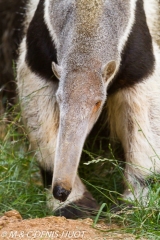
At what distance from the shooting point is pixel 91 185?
6.05 m

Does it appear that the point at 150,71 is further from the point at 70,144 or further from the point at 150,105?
the point at 70,144

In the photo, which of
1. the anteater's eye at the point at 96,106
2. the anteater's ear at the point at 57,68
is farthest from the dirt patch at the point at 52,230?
the anteater's ear at the point at 57,68

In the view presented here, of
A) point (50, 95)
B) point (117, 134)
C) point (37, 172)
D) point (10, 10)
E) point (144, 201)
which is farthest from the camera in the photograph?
point (10, 10)

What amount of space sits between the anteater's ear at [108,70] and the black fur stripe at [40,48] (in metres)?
0.65

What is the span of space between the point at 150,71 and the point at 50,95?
925 millimetres

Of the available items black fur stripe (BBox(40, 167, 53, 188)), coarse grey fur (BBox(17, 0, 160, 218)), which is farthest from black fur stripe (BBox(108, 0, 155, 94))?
black fur stripe (BBox(40, 167, 53, 188))

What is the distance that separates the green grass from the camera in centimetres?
567

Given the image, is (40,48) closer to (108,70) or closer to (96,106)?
(108,70)

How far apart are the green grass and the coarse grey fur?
20 cm

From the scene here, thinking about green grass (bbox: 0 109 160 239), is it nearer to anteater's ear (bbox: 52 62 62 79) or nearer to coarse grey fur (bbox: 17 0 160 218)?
coarse grey fur (bbox: 17 0 160 218)

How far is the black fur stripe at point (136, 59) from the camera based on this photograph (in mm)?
6107

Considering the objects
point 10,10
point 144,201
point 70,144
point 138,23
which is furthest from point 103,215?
point 10,10

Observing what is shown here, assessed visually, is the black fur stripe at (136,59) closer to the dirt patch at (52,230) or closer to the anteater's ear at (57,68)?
the anteater's ear at (57,68)

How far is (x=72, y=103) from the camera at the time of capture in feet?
17.7
